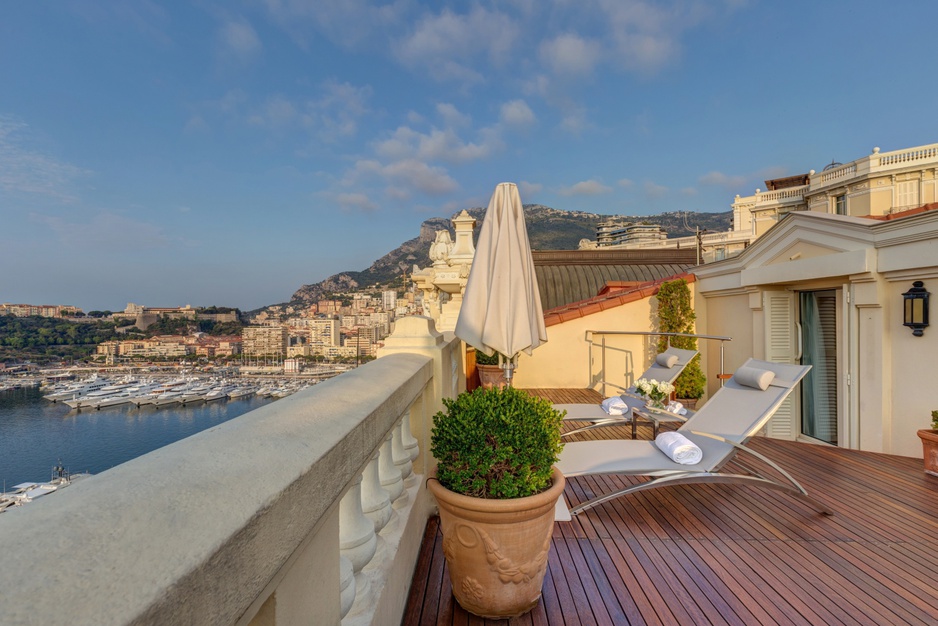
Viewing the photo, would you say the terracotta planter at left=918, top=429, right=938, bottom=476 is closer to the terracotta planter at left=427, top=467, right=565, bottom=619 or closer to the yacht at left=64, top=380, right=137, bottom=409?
the terracotta planter at left=427, top=467, right=565, bottom=619

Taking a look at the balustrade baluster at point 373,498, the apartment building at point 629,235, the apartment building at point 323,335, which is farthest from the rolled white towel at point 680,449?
the apartment building at point 629,235

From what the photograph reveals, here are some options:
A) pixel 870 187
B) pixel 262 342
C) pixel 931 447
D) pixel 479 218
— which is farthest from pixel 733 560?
pixel 870 187

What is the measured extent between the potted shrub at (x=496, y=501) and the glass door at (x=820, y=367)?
5.88 metres

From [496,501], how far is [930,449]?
493 centimetres

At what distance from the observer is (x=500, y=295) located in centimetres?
371

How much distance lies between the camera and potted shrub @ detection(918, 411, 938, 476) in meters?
4.35

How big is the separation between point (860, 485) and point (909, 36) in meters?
17.1

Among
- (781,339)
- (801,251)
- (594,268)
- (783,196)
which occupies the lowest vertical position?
(781,339)

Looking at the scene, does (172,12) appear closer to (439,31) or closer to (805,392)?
(439,31)

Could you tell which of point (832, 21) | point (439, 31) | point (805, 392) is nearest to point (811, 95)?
point (832, 21)

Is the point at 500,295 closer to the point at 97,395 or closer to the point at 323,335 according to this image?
the point at 97,395

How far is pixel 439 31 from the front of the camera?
1127 cm

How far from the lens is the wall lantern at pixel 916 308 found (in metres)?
4.75

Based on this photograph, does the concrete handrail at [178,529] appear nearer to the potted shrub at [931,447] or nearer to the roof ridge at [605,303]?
the potted shrub at [931,447]
